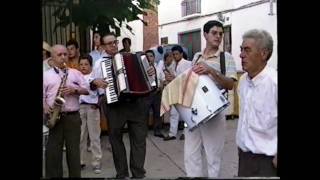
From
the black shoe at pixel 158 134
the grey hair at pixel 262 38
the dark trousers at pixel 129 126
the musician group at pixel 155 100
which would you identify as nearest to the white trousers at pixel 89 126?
the musician group at pixel 155 100

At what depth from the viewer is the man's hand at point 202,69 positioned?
3969 millimetres

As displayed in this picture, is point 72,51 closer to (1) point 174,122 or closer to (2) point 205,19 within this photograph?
(2) point 205,19

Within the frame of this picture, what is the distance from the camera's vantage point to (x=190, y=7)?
3.77m

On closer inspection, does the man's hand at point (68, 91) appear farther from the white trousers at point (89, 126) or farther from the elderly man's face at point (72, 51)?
the white trousers at point (89, 126)

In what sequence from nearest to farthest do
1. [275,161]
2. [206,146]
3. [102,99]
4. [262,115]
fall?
1. [275,161]
2. [262,115]
3. [206,146]
4. [102,99]

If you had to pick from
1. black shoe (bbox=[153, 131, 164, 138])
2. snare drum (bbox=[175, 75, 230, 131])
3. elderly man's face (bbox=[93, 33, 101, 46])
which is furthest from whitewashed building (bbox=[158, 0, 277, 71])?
black shoe (bbox=[153, 131, 164, 138])

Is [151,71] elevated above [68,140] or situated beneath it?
elevated above

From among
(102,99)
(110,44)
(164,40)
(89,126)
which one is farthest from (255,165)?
(89,126)

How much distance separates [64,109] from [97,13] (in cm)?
133

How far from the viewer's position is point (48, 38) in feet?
11.1

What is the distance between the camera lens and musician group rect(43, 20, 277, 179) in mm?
3307

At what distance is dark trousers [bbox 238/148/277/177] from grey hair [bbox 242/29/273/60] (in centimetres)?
65
